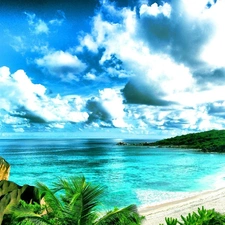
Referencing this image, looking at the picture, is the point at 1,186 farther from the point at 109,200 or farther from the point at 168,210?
the point at 109,200

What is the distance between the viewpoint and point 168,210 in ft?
61.1

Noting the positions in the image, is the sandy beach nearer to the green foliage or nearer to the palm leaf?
the green foliage

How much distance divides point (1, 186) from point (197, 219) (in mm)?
5958

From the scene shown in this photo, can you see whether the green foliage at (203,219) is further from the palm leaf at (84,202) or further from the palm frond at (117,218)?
the palm leaf at (84,202)

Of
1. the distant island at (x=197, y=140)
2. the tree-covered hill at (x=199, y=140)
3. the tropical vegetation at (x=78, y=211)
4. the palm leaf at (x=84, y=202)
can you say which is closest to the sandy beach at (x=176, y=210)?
the tropical vegetation at (x=78, y=211)

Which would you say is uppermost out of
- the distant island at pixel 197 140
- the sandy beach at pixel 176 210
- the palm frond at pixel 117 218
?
the distant island at pixel 197 140

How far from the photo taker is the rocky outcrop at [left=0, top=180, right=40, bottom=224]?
878 cm

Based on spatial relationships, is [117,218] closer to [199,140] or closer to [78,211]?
[78,211]

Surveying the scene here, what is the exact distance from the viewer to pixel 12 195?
934 centimetres

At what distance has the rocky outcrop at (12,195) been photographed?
28.8 feet

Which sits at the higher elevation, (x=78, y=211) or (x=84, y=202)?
(x=84, y=202)

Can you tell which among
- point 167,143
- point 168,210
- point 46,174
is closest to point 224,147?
point 167,143

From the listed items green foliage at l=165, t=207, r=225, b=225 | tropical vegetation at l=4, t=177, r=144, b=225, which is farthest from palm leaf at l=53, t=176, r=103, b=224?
green foliage at l=165, t=207, r=225, b=225

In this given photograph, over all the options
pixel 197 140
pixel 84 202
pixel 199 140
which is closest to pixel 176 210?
pixel 84 202
